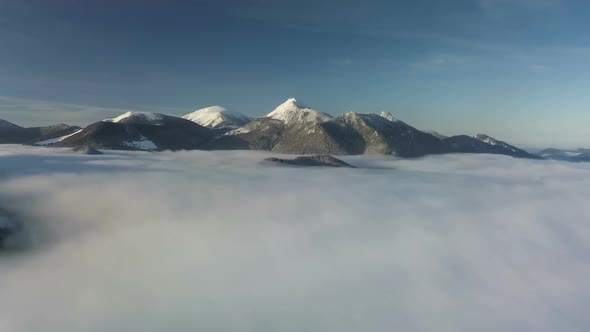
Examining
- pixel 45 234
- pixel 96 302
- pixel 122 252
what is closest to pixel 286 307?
pixel 96 302

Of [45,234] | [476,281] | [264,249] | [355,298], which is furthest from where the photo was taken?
[45,234]

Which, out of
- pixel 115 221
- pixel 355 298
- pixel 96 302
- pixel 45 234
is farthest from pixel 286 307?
pixel 45 234

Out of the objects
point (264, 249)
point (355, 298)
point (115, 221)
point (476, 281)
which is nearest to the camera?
point (355, 298)

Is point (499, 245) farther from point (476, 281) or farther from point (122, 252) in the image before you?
point (122, 252)

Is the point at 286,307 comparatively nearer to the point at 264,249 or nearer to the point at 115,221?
the point at 264,249

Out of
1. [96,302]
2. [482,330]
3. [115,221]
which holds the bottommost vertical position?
[482,330]

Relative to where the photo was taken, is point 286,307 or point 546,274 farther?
point 546,274

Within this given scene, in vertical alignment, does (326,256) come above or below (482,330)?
above

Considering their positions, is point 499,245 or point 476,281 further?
point 499,245

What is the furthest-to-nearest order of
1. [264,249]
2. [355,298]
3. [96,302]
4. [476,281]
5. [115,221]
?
[115,221]
[264,249]
[476,281]
[355,298]
[96,302]
